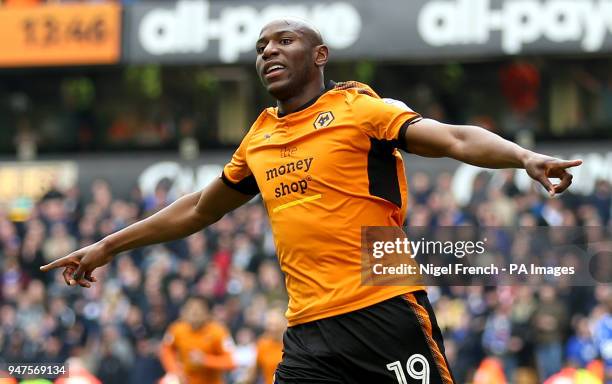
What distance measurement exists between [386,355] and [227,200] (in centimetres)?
136

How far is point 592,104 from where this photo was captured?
21.2 m

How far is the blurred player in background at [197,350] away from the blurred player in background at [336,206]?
837 cm

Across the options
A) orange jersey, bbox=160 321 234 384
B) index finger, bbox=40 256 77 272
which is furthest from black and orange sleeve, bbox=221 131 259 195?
orange jersey, bbox=160 321 234 384

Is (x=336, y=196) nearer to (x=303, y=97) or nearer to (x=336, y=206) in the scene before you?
(x=336, y=206)

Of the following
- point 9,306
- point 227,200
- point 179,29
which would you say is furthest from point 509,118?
point 227,200

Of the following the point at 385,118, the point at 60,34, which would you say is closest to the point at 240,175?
the point at 385,118

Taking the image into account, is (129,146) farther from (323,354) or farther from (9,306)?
(323,354)

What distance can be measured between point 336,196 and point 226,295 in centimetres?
1092

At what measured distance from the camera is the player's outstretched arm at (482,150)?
4930 millimetres

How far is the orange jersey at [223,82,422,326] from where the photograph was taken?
573 cm

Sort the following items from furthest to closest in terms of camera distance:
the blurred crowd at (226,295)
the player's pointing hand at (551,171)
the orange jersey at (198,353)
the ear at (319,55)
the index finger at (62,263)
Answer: the blurred crowd at (226,295) → the orange jersey at (198,353) → the index finger at (62,263) → the ear at (319,55) → the player's pointing hand at (551,171)

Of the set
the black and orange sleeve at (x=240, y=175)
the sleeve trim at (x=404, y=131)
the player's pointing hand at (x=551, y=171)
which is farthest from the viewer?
the black and orange sleeve at (x=240, y=175)

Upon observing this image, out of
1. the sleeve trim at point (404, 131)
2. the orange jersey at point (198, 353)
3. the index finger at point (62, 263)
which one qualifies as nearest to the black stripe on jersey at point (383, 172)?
the sleeve trim at point (404, 131)

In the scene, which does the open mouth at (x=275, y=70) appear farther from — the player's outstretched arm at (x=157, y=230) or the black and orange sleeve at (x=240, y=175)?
the player's outstretched arm at (x=157, y=230)
